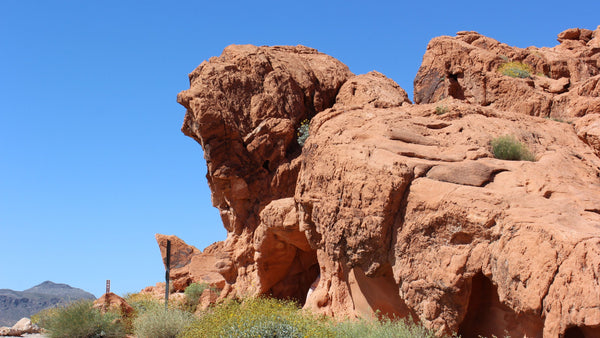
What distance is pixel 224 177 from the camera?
63.5 ft

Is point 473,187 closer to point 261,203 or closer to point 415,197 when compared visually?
point 415,197

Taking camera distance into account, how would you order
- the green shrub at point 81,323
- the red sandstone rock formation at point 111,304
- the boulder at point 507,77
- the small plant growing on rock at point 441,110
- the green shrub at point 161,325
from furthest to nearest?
the red sandstone rock formation at point 111,304, the boulder at point 507,77, the green shrub at point 81,323, the green shrub at point 161,325, the small plant growing on rock at point 441,110

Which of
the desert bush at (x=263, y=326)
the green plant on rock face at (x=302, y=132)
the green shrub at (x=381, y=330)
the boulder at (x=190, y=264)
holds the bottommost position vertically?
the green shrub at (x=381, y=330)

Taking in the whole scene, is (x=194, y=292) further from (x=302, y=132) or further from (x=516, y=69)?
(x=516, y=69)

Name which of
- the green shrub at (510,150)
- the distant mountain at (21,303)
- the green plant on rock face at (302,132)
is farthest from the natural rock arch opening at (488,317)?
the distant mountain at (21,303)

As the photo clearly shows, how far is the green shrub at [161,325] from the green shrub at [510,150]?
8282mm

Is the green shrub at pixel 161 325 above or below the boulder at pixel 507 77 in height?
below

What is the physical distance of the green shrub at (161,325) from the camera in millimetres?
14594

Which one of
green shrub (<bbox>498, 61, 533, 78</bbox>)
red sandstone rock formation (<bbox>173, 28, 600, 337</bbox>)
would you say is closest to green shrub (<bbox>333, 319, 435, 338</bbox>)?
red sandstone rock formation (<bbox>173, 28, 600, 337</bbox>)

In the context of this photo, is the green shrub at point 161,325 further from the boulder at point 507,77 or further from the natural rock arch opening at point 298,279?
the boulder at point 507,77

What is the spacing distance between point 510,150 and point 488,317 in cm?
353

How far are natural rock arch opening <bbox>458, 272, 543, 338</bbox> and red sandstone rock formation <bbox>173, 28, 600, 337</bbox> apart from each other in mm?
25

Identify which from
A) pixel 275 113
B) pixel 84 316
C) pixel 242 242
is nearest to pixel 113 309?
pixel 84 316

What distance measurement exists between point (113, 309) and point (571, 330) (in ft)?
42.7
